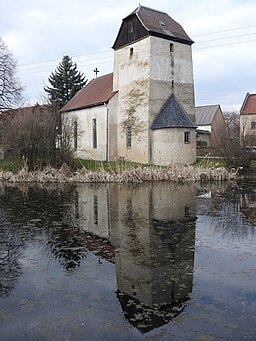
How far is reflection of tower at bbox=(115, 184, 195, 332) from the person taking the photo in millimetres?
5000

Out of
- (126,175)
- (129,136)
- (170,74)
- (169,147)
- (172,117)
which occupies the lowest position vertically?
(126,175)

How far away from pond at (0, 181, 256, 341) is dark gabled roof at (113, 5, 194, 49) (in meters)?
21.0

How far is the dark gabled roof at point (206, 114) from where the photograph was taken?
57.9 meters

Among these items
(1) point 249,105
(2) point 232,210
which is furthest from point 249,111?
(2) point 232,210

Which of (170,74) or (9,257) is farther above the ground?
(170,74)

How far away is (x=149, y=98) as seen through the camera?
29.6 meters

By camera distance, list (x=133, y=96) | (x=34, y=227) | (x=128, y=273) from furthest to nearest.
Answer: (x=133, y=96) < (x=34, y=227) < (x=128, y=273)

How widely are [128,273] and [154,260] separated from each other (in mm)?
847

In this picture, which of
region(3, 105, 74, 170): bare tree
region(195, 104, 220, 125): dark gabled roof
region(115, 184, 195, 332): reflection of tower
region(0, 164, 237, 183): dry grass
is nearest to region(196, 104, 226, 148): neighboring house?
region(195, 104, 220, 125): dark gabled roof

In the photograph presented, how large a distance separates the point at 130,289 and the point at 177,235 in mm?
3525

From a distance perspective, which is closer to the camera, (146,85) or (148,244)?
(148,244)

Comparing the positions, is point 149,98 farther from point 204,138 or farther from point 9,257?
point 204,138

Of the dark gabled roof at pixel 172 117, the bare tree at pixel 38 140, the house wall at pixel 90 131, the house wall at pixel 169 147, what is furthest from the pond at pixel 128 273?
the house wall at pixel 90 131

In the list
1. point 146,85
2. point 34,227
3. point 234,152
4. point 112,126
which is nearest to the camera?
point 34,227
